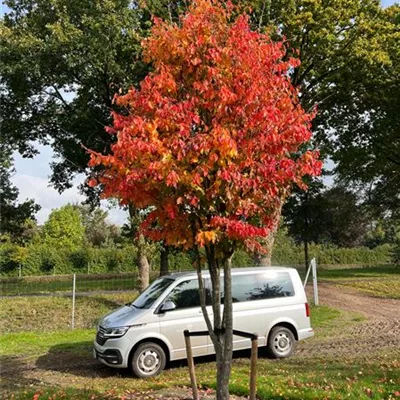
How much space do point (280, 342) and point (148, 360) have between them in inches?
116

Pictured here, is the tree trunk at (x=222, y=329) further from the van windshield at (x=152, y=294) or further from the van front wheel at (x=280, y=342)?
the van front wheel at (x=280, y=342)

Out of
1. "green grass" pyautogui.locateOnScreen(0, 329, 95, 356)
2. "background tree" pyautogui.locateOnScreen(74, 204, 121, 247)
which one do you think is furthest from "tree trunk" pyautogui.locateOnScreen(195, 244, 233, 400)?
"background tree" pyautogui.locateOnScreen(74, 204, 121, 247)

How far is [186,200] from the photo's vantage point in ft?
16.0

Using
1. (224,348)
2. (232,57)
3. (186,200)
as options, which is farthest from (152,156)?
(224,348)

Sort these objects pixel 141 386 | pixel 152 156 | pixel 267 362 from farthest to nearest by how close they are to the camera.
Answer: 1. pixel 267 362
2. pixel 141 386
3. pixel 152 156

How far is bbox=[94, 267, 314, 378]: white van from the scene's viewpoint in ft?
28.9

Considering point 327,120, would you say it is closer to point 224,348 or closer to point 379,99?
point 379,99

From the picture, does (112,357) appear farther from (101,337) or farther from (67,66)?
(67,66)

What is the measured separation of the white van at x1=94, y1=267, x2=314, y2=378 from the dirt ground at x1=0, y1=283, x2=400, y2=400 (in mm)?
537

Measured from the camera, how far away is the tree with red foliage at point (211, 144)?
187 inches

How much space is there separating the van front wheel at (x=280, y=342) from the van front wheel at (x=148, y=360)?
241 centimetres

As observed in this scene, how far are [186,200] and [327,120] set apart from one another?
778 inches

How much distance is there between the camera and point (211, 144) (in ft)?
15.4

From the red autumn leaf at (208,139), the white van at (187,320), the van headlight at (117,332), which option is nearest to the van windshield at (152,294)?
A: the white van at (187,320)
